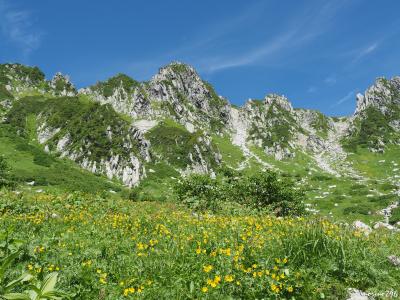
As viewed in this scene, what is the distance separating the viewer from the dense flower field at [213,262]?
7797mm

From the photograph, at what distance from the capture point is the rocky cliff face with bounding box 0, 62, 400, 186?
92750 mm

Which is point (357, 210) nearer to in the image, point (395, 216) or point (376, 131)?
point (395, 216)

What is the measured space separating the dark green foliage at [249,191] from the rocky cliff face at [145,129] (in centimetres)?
5826

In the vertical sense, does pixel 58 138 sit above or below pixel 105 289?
above

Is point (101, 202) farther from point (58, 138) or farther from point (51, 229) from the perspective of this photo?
point (58, 138)

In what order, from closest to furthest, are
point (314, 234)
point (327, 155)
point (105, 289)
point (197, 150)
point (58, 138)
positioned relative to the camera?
point (105, 289), point (314, 234), point (58, 138), point (197, 150), point (327, 155)

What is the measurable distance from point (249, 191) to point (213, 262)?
2012 centimetres

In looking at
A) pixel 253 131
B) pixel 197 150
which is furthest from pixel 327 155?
pixel 197 150

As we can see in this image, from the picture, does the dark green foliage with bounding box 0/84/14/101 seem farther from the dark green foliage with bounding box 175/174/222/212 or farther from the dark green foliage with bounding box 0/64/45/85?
the dark green foliage with bounding box 175/174/222/212

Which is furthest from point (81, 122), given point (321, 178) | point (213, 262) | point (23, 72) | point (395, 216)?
point (213, 262)

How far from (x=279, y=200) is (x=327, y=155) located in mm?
148263

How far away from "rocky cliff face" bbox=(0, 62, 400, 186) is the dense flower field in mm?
75318

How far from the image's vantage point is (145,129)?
14450 centimetres

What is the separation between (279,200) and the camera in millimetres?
29781
